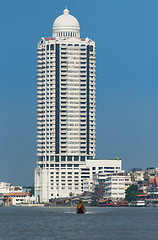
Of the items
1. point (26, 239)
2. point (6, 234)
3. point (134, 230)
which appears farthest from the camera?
point (134, 230)

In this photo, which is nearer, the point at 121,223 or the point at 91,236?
the point at 91,236

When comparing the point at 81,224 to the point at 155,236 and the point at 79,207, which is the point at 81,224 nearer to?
the point at 155,236

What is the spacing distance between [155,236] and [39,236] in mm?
16851

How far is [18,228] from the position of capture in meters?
133

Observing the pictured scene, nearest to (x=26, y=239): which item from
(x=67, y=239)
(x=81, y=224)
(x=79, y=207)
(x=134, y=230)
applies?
(x=67, y=239)

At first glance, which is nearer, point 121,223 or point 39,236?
point 39,236

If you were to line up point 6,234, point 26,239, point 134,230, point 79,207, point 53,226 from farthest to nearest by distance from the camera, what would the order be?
point 79,207
point 53,226
point 134,230
point 6,234
point 26,239

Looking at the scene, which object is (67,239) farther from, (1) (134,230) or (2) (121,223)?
(2) (121,223)

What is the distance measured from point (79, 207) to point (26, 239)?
84652 millimetres

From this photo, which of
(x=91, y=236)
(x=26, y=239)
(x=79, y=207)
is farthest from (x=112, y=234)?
(x=79, y=207)

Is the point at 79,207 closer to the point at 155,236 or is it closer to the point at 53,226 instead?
the point at 53,226

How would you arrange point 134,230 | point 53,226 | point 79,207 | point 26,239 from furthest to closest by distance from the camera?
1. point 79,207
2. point 53,226
3. point 134,230
4. point 26,239

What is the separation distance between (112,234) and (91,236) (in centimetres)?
485

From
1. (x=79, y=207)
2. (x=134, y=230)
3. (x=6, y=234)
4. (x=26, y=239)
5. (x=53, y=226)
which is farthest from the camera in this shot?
(x=79, y=207)
